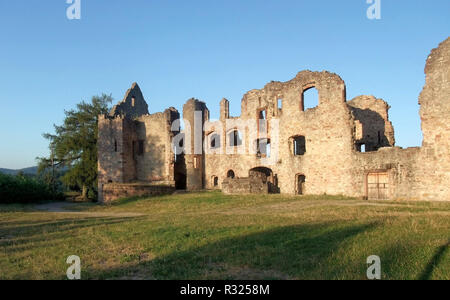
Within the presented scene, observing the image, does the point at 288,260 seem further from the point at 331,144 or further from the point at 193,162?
the point at 193,162

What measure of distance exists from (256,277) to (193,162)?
77.2 feet

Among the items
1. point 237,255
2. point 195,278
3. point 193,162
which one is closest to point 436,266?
point 237,255

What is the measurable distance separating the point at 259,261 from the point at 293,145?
713 inches

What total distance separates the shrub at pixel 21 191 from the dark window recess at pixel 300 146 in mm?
18688

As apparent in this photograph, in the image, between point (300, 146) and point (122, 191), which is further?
point (300, 146)

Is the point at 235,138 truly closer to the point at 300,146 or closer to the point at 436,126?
the point at 300,146

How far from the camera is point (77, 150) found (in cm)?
2944

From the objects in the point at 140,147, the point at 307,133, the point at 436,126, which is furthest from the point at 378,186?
the point at 140,147

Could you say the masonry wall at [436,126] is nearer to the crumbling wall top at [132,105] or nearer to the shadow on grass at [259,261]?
the shadow on grass at [259,261]

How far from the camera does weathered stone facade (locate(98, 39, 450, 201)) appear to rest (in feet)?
54.3

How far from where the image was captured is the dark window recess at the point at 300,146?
24.5m

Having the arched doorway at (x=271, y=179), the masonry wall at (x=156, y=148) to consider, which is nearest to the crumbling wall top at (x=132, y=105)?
the masonry wall at (x=156, y=148)

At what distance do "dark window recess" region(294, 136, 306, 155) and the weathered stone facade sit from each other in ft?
0.24
